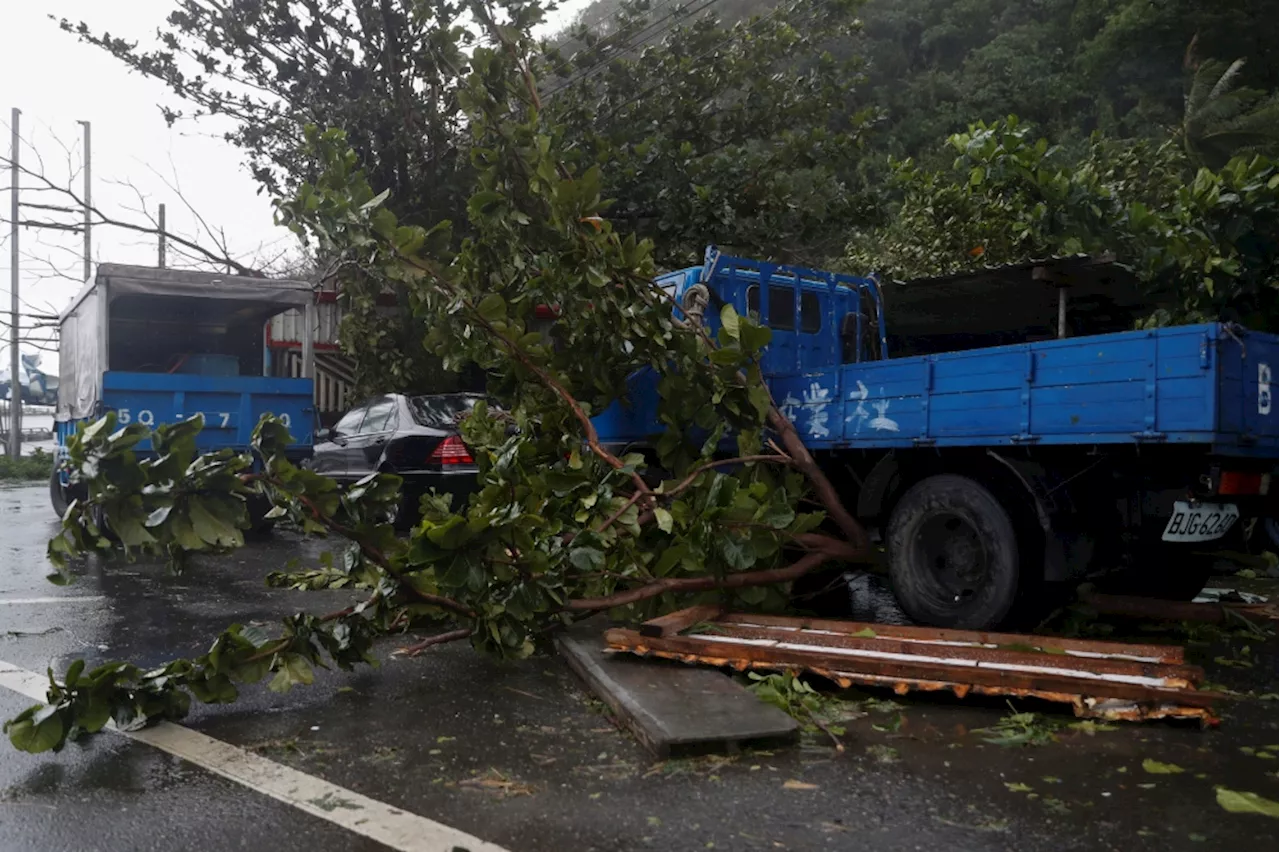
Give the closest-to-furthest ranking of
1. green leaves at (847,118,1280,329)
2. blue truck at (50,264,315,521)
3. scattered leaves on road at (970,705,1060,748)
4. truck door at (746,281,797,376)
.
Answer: scattered leaves on road at (970,705,1060,748), green leaves at (847,118,1280,329), truck door at (746,281,797,376), blue truck at (50,264,315,521)

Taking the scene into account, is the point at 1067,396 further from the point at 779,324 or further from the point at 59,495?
the point at 59,495

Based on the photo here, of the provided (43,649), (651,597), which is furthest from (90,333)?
(651,597)

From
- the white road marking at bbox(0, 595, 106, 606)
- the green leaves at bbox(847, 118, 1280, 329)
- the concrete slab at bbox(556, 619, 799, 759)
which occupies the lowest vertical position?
the white road marking at bbox(0, 595, 106, 606)

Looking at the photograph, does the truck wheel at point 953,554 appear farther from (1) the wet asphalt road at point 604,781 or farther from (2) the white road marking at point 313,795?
(2) the white road marking at point 313,795

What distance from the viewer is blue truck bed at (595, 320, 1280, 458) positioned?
5.44 meters

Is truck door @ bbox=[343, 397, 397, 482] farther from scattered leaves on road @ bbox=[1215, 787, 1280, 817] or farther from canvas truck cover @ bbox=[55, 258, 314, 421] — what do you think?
scattered leaves on road @ bbox=[1215, 787, 1280, 817]

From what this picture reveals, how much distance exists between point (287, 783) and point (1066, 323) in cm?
888

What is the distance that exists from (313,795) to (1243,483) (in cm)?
483

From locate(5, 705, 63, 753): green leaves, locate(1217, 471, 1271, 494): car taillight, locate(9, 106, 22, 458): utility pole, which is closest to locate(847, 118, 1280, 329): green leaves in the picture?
locate(1217, 471, 1271, 494): car taillight

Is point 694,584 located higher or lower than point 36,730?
higher

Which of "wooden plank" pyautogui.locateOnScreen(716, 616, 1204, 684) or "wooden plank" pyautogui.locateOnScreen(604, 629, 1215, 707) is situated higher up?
"wooden plank" pyautogui.locateOnScreen(716, 616, 1204, 684)

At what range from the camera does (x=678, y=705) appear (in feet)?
15.9

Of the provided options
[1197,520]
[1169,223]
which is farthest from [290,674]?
[1169,223]

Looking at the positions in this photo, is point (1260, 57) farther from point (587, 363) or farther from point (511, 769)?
point (511, 769)
